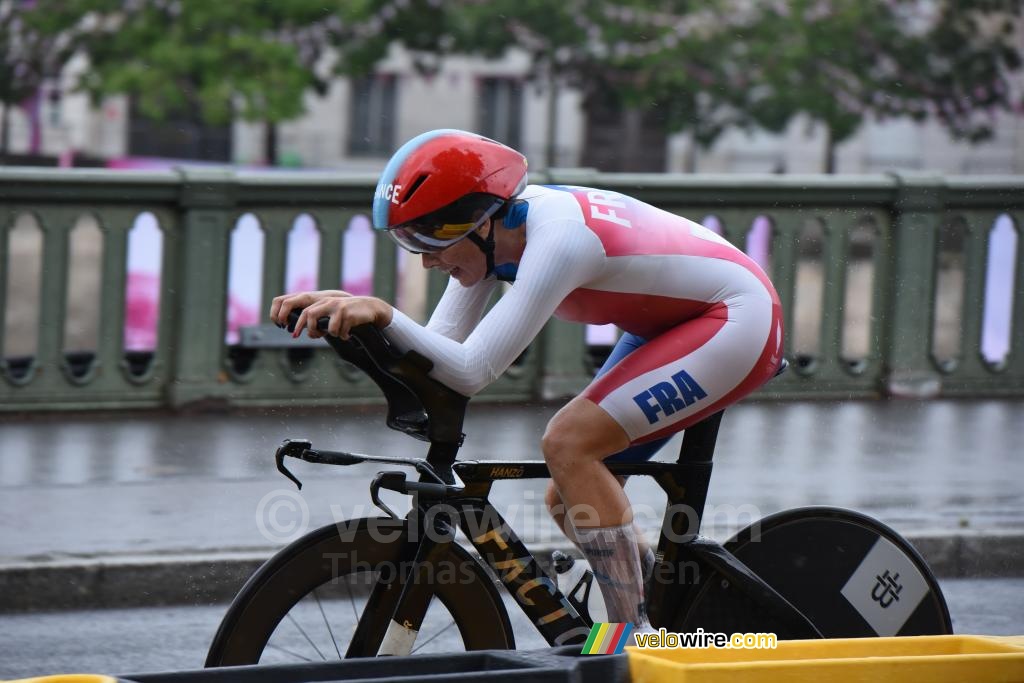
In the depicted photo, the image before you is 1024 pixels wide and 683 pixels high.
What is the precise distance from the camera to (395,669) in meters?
3.34

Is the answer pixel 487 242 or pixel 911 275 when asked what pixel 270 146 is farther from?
pixel 487 242

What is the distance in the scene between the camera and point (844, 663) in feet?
10.7

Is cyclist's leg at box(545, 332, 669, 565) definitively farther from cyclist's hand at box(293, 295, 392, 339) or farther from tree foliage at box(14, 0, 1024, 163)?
tree foliage at box(14, 0, 1024, 163)

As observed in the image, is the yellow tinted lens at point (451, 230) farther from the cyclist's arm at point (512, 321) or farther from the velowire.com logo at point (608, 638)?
the velowire.com logo at point (608, 638)

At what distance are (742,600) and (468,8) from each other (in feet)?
94.4

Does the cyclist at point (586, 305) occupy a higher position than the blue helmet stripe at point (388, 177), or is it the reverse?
the blue helmet stripe at point (388, 177)

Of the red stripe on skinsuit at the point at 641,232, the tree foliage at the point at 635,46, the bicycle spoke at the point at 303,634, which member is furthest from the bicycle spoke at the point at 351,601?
the tree foliage at the point at 635,46

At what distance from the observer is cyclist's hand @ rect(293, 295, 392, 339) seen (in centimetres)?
351

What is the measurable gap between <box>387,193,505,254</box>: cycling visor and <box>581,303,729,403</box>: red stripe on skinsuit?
1.64 ft

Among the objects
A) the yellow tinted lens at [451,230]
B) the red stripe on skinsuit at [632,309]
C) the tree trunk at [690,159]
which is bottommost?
the tree trunk at [690,159]

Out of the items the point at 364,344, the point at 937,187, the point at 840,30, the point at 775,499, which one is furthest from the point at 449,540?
the point at 840,30

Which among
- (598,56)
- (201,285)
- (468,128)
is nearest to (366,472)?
(201,285)

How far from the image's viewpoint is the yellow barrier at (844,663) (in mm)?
3211

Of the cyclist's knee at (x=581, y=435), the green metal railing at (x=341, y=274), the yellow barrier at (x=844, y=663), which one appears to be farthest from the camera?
the green metal railing at (x=341, y=274)
